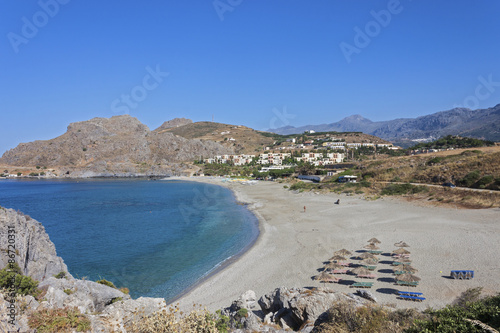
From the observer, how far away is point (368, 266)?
1714 centimetres

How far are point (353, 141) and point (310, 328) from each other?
483 feet

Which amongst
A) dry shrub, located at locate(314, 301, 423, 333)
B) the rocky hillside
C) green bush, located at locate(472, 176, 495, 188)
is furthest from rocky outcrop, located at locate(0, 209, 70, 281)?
the rocky hillside

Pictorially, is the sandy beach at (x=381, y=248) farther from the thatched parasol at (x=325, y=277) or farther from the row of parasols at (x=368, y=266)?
the row of parasols at (x=368, y=266)

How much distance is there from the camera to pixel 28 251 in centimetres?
1284

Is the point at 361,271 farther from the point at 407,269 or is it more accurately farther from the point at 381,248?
the point at 381,248

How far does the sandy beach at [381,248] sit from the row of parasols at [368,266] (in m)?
0.41

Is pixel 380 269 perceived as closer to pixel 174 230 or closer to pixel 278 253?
pixel 278 253

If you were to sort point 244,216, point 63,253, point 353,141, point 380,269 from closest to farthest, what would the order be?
point 380,269 → point 63,253 → point 244,216 → point 353,141

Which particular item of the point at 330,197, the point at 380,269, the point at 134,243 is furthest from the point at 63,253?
the point at 330,197

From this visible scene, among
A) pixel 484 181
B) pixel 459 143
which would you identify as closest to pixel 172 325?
pixel 484 181

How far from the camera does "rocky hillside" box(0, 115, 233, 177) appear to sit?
133m

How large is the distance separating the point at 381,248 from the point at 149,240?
2055 centimetres

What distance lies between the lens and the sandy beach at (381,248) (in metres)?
14.8

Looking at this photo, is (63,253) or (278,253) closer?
(278,253)
